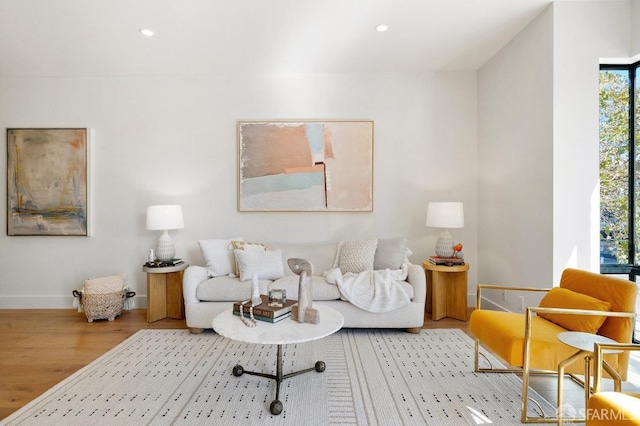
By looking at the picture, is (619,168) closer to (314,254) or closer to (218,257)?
(314,254)

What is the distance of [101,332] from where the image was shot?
11.1 ft

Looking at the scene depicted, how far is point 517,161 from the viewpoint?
3.36 meters

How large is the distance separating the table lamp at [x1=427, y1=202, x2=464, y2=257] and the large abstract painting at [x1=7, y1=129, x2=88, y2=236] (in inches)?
166

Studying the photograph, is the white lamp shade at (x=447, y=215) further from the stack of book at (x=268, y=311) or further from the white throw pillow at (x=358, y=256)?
the stack of book at (x=268, y=311)

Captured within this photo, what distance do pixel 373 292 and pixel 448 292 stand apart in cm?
107

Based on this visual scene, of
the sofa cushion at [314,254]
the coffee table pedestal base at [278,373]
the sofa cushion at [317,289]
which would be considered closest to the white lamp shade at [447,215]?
the sofa cushion at [314,254]

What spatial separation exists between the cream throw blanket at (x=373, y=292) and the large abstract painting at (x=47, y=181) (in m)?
3.34

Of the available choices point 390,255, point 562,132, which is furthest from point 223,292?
point 562,132

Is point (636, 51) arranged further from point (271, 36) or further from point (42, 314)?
point (42, 314)

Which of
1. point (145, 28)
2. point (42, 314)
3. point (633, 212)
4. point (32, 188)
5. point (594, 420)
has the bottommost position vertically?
point (42, 314)

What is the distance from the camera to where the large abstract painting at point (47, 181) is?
166 inches

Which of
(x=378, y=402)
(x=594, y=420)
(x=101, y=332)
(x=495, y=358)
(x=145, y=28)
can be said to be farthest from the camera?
(x=101, y=332)

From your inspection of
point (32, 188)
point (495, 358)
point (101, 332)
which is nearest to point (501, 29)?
point (495, 358)

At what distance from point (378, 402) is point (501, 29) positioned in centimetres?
342
